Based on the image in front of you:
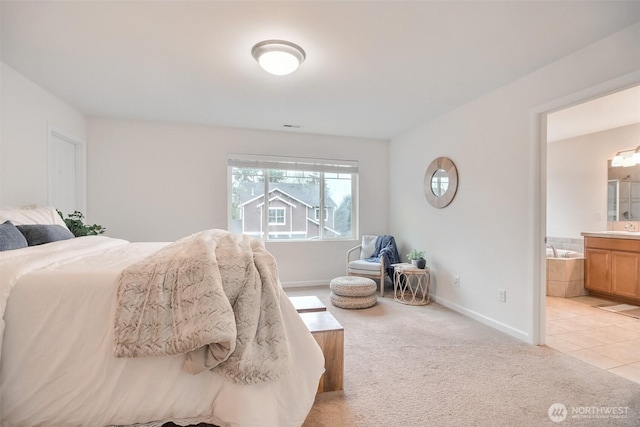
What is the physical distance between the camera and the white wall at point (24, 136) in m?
2.60

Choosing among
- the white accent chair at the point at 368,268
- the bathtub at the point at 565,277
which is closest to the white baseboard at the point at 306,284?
the white accent chair at the point at 368,268

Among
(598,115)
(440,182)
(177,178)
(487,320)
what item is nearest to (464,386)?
(487,320)

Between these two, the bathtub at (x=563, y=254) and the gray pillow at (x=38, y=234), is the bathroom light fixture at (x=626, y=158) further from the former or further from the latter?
the gray pillow at (x=38, y=234)

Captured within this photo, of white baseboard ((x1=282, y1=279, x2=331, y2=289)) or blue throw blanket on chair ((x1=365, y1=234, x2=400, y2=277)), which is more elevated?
blue throw blanket on chair ((x1=365, y1=234, x2=400, y2=277))

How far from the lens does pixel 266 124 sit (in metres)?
4.34

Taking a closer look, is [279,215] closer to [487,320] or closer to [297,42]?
[297,42]

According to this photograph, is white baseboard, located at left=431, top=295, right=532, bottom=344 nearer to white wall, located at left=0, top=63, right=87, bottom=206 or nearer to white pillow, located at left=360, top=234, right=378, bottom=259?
white pillow, located at left=360, top=234, right=378, bottom=259

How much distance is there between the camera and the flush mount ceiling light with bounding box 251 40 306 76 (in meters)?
2.22

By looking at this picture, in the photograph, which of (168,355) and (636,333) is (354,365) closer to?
(168,355)

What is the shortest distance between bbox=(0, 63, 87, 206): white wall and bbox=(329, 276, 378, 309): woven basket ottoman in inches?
130

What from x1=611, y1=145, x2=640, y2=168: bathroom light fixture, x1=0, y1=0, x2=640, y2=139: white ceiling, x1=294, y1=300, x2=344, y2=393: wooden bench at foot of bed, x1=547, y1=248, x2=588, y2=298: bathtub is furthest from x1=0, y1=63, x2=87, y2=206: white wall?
x1=611, y1=145, x2=640, y2=168: bathroom light fixture

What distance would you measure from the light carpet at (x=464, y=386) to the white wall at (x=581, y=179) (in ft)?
10.3

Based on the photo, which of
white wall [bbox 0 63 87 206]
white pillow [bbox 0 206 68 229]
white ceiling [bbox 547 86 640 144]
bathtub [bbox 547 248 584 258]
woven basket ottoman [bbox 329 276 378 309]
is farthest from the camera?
bathtub [bbox 547 248 584 258]

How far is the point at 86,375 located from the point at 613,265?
17.8 feet
